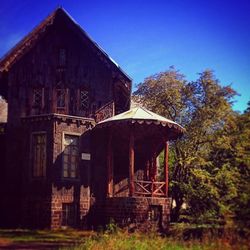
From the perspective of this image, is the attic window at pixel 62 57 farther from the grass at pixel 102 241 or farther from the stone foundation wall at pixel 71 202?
the grass at pixel 102 241

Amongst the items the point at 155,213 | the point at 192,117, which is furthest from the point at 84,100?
the point at 192,117

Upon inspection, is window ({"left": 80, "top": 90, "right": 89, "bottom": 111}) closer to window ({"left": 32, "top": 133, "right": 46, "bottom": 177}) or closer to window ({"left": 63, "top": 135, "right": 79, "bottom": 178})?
window ({"left": 63, "top": 135, "right": 79, "bottom": 178})

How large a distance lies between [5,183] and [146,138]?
27.0ft

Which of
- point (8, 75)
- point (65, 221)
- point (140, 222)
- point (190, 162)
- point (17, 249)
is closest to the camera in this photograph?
point (17, 249)

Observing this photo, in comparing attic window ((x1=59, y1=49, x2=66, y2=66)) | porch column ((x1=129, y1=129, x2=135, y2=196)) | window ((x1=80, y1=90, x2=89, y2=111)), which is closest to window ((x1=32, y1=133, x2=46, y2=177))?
window ((x1=80, y1=90, x2=89, y2=111))

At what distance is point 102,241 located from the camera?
1195cm

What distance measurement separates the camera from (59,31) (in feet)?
76.2

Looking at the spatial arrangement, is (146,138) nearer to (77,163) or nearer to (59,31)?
(77,163)

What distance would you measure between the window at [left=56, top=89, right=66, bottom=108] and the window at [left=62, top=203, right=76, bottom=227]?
5.35 metres

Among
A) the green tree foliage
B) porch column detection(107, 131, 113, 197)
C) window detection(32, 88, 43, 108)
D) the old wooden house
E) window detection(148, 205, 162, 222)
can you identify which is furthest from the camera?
the green tree foliage

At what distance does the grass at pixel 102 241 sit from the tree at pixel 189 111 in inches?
540

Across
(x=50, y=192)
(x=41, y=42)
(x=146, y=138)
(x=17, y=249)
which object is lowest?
(x=17, y=249)

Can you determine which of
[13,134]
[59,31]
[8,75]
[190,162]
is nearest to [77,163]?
[13,134]

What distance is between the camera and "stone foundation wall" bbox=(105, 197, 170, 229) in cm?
1930
